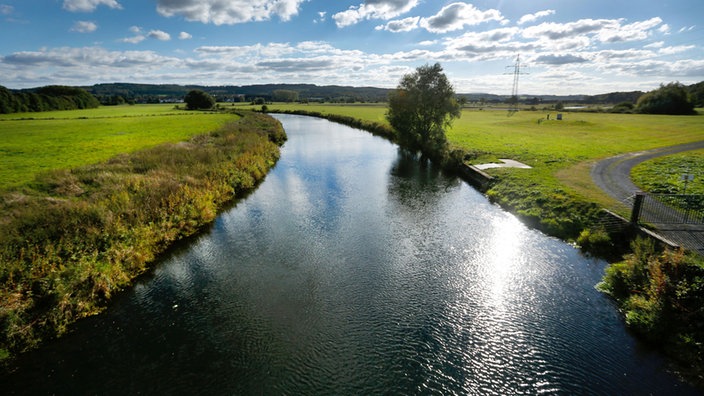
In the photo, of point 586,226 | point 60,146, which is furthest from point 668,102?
point 60,146

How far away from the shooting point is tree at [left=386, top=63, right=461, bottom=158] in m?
43.9

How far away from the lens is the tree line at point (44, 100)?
256 feet

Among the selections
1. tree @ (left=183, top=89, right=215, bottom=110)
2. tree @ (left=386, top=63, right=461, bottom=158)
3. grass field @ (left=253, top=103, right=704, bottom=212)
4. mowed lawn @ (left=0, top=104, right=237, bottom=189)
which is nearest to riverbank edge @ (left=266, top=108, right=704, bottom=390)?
grass field @ (left=253, top=103, right=704, bottom=212)

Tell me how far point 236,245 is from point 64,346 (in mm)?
8457

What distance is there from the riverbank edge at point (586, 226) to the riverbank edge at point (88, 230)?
1951 centimetres

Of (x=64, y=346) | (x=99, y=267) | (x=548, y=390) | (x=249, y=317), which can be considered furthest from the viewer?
(x=99, y=267)

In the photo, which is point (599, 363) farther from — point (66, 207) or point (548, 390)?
point (66, 207)

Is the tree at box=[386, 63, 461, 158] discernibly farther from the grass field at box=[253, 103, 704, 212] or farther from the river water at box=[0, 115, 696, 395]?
the river water at box=[0, 115, 696, 395]

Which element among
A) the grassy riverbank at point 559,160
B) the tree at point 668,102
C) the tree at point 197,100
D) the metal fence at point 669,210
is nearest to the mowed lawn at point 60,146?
the grassy riverbank at point 559,160

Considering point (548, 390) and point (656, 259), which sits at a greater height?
point (656, 259)

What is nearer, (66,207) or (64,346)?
(64,346)

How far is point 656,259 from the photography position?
12.1m

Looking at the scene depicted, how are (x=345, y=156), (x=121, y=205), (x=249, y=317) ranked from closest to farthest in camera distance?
1. (x=249, y=317)
2. (x=121, y=205)
3. (x=345, y=156)

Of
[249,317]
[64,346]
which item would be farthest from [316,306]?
[64,346]
